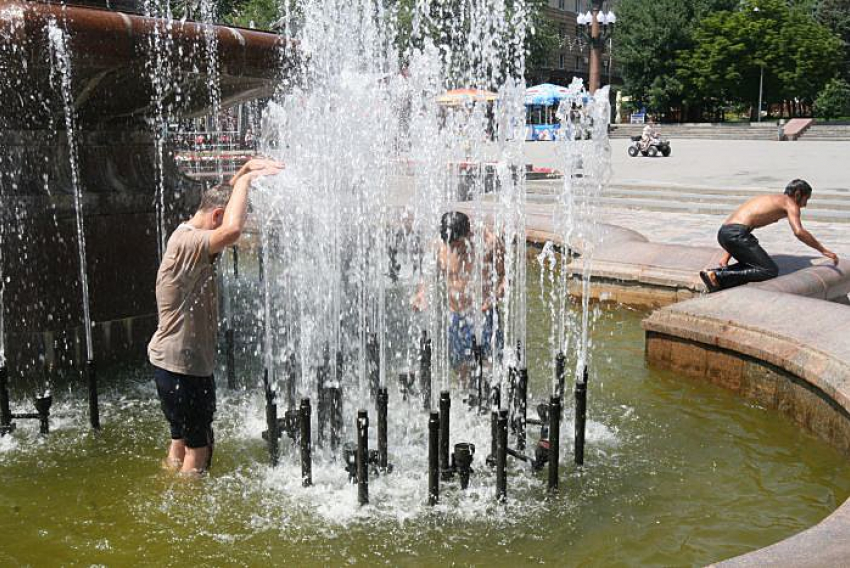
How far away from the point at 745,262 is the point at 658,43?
4789cm

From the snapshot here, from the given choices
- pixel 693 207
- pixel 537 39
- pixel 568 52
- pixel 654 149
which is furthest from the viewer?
pixel 568 52

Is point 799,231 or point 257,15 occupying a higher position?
point 257,15

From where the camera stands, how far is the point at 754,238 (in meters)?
7.04

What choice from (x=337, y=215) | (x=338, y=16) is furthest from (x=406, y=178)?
(x=337, y=215)

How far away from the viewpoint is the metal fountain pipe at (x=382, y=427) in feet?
12.2

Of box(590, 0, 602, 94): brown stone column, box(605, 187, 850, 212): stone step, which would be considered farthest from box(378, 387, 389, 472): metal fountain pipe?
box(590, 0, 602, 94): brown stone column

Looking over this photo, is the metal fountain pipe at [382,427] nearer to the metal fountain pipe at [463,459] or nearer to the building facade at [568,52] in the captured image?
the metal fountain pipe at [463,459]

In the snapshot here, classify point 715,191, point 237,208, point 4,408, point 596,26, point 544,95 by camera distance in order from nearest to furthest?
point 237,208
point 4,408
point 715,191
point 596,26
point 544,95

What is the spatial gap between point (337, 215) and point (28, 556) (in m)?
5.16

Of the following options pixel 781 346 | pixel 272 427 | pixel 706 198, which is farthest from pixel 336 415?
pixel 706 198

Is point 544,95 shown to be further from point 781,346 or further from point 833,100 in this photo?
point 781,346

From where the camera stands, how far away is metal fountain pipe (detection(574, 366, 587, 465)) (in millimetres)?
3918

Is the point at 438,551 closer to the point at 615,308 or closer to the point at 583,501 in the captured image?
the point at 583,501

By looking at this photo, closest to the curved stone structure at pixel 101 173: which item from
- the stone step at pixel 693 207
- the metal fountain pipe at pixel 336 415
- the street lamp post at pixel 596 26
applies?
the metal fountain pipe at pixel 336 415
